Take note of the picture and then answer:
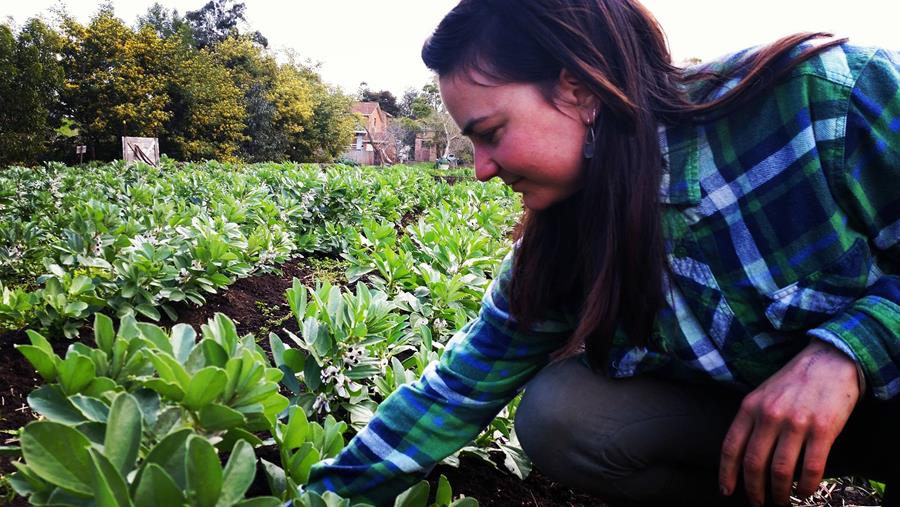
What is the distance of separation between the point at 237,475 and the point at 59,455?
0.20 m

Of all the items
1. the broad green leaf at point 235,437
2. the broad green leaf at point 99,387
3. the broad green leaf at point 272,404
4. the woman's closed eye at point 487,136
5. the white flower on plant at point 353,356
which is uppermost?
the woman's closed eye at point 487,136

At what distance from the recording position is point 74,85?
68.5 ft

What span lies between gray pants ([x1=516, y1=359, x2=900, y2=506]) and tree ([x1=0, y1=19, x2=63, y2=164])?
1752 cm

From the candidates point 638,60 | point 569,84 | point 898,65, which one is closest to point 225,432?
point 569,84

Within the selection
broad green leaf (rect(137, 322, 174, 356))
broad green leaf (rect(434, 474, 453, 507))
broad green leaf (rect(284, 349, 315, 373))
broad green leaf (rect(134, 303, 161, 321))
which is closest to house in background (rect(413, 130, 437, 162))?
broad green leaf (rect(134, 303, 161, 321))

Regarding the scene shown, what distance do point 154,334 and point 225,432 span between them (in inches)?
8.7

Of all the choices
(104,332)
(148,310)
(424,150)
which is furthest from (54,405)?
(424,150)

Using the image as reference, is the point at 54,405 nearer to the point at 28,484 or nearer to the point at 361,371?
the point at 28,484

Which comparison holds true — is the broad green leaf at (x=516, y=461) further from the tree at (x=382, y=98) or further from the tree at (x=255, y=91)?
the tree at (x=382, y=98)

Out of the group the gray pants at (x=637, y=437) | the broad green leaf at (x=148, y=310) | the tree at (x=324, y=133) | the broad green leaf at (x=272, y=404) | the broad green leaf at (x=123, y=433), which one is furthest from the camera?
the tree at (x=324, y=133)

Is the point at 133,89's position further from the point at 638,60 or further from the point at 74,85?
the point at 638,60

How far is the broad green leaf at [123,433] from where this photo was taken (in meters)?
0.74

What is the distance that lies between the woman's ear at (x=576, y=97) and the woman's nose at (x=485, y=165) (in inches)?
6.8

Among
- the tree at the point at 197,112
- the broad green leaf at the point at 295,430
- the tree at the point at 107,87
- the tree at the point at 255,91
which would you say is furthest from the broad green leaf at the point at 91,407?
the tree at the point at 255,91
